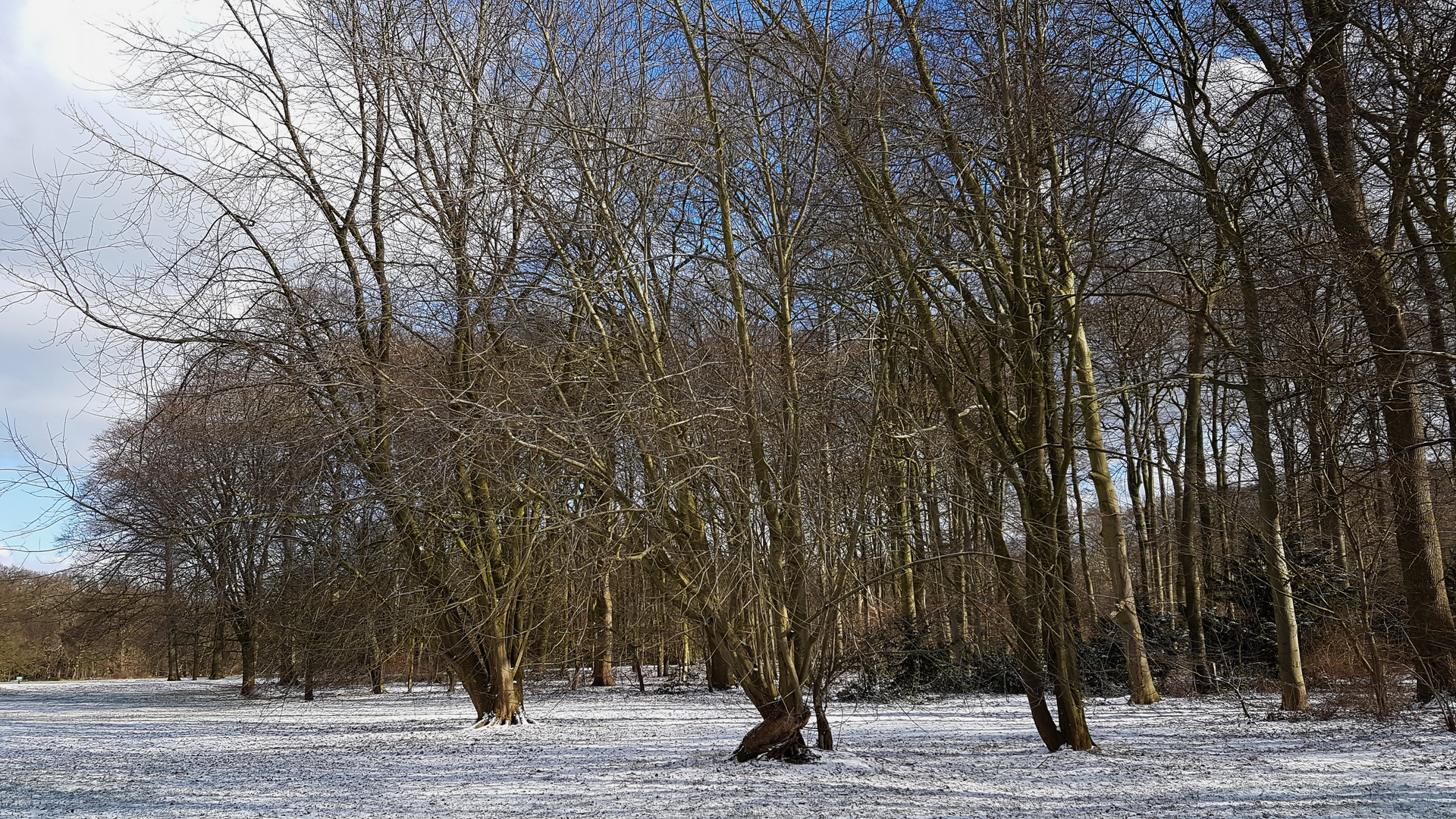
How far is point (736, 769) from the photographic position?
820 centimetres

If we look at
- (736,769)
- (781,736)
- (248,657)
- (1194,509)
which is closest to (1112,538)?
(1194,509)

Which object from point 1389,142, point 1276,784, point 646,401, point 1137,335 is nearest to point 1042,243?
point 1389,142

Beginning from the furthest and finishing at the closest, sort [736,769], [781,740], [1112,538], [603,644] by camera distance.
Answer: [603,644] < [1112,538] < [781,740] < [736,769]

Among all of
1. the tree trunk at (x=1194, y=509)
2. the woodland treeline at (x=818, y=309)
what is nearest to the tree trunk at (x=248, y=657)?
the woodland treeline at (x=818, y=309)

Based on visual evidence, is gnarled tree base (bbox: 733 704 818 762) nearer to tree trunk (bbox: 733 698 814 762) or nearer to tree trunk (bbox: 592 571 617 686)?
tree trunk (bbox: 733 698 814 762)

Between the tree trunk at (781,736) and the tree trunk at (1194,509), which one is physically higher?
the tree trunk at (1194,509)

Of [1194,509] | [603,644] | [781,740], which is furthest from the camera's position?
[603,644]

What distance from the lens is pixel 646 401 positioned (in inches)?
→ 303

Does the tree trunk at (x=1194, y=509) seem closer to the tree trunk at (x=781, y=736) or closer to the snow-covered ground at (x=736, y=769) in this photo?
the snow-covered ground at (x=736, y=769)

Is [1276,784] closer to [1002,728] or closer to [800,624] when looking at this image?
[800,624]

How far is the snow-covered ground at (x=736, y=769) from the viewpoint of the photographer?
6578 millimetres

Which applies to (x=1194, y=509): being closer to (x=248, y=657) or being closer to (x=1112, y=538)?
(x=1112, y=538)

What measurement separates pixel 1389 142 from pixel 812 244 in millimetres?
4914

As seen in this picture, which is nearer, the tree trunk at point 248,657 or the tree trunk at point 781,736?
the tree trunk at point 781,736
